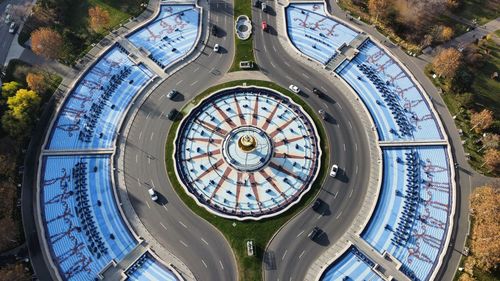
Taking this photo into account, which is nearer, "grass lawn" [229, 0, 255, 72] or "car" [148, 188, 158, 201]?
"car" [148, 188, 158, 201]

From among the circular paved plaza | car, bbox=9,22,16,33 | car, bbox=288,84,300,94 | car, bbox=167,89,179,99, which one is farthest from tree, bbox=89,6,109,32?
car, bbox=288,84,300,94

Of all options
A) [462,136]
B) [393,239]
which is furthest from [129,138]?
[462,136]

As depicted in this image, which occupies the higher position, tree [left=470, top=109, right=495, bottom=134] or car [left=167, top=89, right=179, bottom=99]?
car [left=167, top=89, right=179, bottom=99]

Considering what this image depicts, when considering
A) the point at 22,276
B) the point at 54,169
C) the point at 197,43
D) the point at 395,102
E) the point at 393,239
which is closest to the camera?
the point at 22,276

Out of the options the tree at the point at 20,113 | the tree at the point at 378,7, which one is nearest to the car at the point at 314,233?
the tree at the point at 378,7

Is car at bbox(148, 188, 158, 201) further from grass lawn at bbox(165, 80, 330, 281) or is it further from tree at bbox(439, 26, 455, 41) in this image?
tree at bbox(439, 26, 455, 41)

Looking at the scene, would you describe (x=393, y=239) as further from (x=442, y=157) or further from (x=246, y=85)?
(x=246, y=85)
